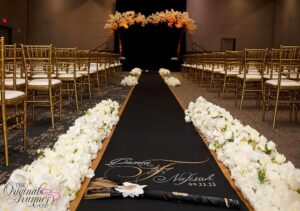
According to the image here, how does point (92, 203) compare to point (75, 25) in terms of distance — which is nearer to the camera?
point (92, 203)

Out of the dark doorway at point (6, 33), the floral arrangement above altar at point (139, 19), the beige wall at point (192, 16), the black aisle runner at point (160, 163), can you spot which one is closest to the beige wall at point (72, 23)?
the beige wall at point (192, 16)

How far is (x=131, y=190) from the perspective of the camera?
102 inches

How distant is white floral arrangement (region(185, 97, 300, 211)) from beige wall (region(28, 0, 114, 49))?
20.1 metres

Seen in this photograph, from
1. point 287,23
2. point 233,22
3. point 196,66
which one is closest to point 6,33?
point 196,66

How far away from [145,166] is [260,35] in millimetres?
21436

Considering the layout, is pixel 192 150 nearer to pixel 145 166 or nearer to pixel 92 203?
pixel 145 166

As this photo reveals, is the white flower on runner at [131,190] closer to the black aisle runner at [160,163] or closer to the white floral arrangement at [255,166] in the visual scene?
the black aisle runner at [160,163]

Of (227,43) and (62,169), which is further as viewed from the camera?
(227,43)

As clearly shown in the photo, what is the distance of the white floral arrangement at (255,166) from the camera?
2123 mm

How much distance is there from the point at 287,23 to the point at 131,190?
2022cm

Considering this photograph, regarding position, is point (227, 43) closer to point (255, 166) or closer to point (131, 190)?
point (255, 166)

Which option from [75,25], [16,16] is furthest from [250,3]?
[16,16]

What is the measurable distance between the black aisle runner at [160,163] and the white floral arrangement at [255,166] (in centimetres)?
13

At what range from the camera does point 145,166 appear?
10.7 ft
